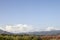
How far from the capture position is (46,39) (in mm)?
27531

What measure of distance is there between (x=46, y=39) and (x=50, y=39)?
34.6 inches

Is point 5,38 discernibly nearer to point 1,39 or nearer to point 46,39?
point 1,39

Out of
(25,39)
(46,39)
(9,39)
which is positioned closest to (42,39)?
(46,39)

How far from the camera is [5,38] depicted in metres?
28.8

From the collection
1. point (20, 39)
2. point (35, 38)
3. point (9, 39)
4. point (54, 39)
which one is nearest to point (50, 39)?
point (54, 39)

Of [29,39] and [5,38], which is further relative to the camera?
[5,38]

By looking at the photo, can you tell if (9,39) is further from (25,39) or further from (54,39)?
(54,39)

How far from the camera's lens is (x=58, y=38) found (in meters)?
28.1

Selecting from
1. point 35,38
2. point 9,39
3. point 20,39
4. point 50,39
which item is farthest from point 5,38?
point 50,39

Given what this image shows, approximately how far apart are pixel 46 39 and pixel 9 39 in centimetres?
571

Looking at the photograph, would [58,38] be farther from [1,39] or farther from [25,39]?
[1,39]

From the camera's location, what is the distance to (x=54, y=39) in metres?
28.1

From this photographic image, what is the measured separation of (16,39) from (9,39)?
148cm

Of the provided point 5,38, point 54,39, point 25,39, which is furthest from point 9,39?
point 54,39
